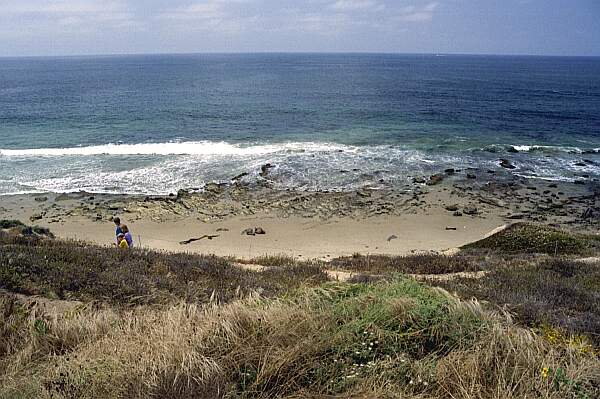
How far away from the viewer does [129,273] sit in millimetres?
8453

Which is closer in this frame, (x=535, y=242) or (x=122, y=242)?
(x=122, y=242)

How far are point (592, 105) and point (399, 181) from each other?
1821 inches

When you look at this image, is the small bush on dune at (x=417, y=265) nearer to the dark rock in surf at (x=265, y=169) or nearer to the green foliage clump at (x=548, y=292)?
the green foliage clump at (x=548, y=292)

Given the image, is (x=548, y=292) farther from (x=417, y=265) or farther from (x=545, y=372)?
(x=545, y=372)

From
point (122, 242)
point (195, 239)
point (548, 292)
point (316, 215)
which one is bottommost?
point (195, 239)

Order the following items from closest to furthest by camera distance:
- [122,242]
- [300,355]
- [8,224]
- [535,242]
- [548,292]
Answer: [300,355] < [548,292] < [122,242] < [535,242] < [8,224]

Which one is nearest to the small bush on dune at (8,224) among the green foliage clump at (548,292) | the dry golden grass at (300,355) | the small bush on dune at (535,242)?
the dry golden grass at (300,355)

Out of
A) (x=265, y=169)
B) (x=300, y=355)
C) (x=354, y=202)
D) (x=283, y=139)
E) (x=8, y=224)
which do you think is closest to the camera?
(x=300, y=355)

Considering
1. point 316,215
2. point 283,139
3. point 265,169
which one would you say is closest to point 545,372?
point 316,215

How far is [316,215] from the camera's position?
76.1 feet

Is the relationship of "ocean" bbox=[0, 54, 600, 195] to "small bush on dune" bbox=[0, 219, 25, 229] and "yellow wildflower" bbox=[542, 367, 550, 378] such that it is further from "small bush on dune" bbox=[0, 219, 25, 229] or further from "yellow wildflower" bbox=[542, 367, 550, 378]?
"yellow wildflower" bbox=[542, 367, 550, 378]

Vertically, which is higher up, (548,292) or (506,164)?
(548,292)

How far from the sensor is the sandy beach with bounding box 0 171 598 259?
19797 mm

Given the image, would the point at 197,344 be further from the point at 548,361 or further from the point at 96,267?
the point at 96,267
